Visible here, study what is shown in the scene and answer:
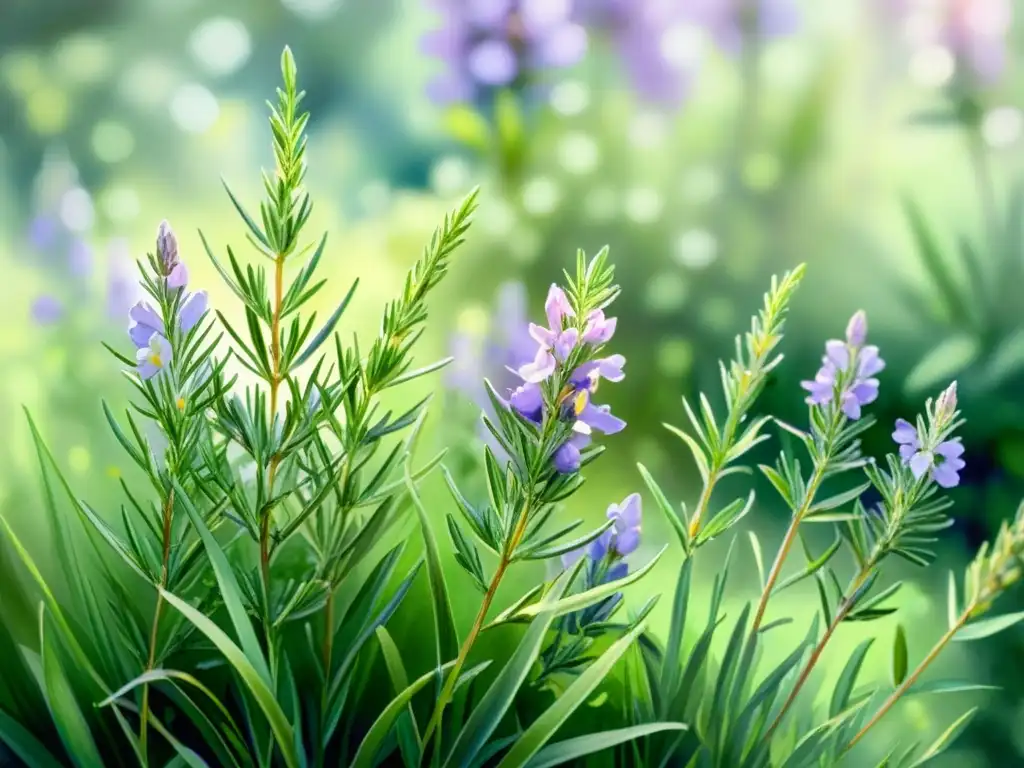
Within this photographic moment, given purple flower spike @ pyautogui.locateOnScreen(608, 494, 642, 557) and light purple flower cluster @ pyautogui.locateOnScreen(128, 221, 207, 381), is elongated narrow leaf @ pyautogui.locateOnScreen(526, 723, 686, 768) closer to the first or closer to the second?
purple flower spike @ pyautogui.locateOnScreen(608, 494, 642, 557)

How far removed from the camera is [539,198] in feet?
4.35

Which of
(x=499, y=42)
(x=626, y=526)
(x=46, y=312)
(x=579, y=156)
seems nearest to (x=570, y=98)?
(x=579, y=156)

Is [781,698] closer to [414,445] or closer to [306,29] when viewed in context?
[414,445]

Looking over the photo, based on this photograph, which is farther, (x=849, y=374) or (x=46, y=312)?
(x=46, y=312)

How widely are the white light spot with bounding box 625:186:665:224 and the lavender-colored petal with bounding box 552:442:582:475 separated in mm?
957

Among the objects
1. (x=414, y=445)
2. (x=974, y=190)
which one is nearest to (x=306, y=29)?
(x=974, y=190)

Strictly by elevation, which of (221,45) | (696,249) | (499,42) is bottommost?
(696,249)

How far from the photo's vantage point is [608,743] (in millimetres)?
472

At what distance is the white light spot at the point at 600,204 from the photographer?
133 cm

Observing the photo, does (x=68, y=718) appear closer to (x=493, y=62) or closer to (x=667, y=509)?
(x=667, y=509)

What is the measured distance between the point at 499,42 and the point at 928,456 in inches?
35.9

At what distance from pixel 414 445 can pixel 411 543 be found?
2.3 inches

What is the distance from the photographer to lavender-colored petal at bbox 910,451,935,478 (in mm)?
480

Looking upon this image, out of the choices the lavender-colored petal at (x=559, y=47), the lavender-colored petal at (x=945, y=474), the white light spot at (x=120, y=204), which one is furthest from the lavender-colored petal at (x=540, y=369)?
the white light spot at (x=120, y=204)
